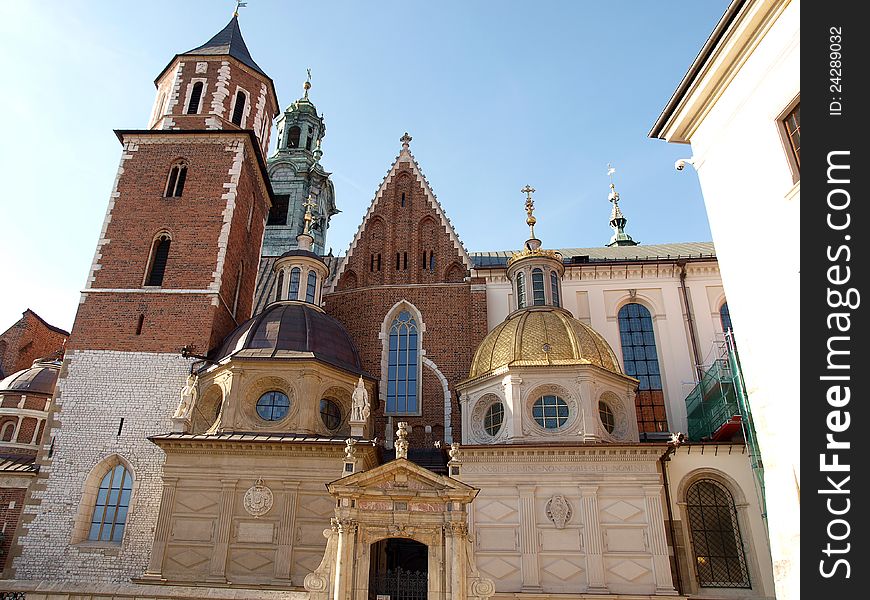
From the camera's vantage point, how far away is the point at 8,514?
18.8m

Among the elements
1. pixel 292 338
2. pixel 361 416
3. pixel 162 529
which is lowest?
pixel 162 529

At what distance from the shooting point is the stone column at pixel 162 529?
1608cm

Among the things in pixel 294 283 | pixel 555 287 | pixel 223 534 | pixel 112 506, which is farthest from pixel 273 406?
pixel 555 287

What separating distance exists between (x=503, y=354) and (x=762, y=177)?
1156 cm

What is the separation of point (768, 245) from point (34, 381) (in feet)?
98.6

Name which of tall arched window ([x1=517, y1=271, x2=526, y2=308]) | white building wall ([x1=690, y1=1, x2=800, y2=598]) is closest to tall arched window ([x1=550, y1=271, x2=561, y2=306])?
tall arched window ([x1=517, y1=271, x2=526, y2=308])

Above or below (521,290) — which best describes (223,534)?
below

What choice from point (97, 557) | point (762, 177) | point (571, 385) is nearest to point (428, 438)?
point (571, 385)

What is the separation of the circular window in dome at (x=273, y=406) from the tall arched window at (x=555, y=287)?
984 centimetres

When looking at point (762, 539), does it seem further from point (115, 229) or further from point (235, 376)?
point (115, 229)

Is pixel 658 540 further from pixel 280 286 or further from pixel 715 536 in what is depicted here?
pixel 280 286

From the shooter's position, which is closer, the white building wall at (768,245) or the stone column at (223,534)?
the white building wall at (768,245)

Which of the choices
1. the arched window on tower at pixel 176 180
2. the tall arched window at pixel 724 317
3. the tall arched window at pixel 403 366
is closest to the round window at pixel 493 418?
the tall arched window at pixel 403 366

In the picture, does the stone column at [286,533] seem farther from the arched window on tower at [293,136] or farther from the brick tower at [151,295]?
the arched window on tower at [293,136]
